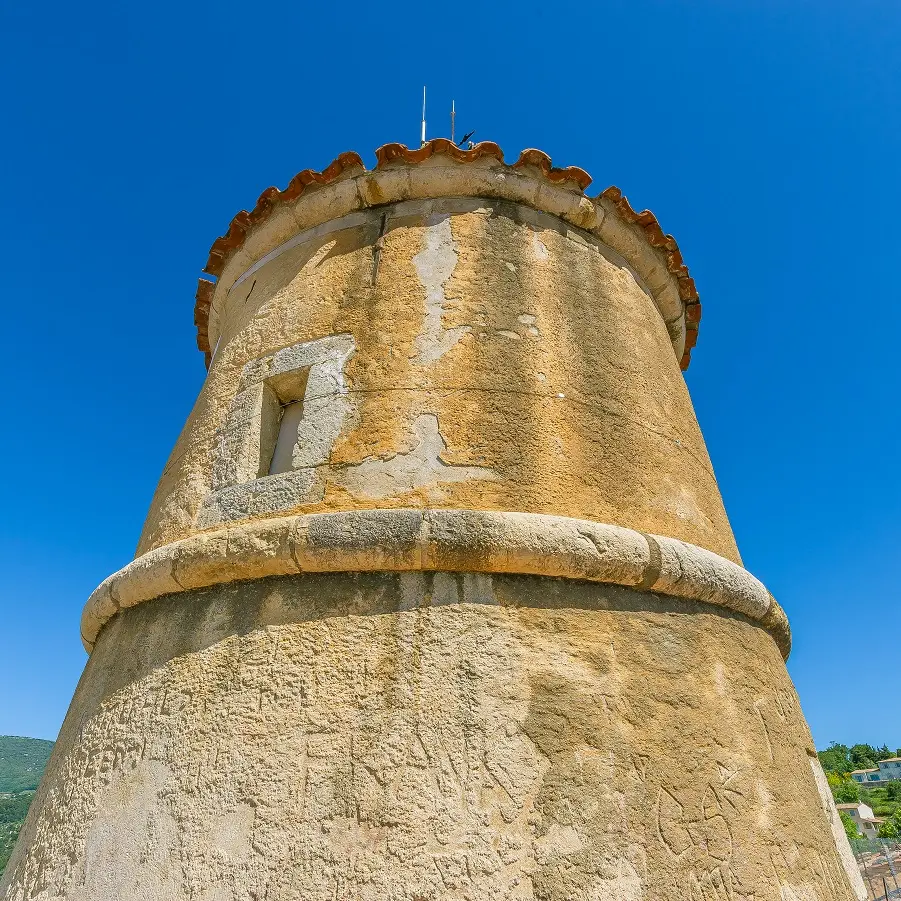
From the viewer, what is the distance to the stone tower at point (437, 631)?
168 cm

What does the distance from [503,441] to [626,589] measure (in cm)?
67

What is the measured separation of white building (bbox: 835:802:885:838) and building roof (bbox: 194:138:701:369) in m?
34.2

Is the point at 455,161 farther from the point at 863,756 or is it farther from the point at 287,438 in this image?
the point at 863,756

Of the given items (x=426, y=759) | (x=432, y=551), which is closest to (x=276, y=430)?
(x=432, y=551)

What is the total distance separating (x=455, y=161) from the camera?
3062 mm

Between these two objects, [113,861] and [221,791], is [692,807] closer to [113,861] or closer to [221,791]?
[221,791]

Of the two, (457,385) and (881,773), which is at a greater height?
(881,773)

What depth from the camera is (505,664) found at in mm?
1861

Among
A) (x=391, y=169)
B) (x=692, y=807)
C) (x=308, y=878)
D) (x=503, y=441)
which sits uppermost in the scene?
(x=391, y=169)

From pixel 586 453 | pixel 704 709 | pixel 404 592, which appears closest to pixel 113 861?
pixel 404 592

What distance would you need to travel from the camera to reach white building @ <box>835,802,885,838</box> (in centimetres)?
2938

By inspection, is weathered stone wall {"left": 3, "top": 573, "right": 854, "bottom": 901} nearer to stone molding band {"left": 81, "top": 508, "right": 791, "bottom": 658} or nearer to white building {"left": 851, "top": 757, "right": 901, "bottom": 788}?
stone molding band {"left": 81, "top": 508, "right": 791, "bottom": 658}

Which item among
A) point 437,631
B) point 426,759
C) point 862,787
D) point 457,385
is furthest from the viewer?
point 862,787

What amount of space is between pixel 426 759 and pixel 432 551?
587 millimetres
